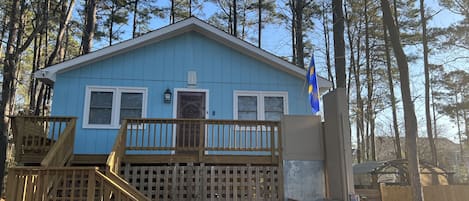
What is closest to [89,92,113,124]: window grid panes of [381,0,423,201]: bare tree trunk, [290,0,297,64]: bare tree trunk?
[381,0,423,201]: bare tree trunk

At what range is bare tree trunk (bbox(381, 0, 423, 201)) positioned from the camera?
380 inches

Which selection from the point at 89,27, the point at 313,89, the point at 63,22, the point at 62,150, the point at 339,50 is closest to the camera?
the point at 62,150

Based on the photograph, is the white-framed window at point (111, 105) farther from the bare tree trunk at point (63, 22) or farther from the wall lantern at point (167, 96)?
the bare tree trunk at point (63, 22)

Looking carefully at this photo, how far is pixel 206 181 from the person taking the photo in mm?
7750

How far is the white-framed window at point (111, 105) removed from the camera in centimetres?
917

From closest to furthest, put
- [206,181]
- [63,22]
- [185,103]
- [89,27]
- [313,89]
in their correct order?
1. [206,181]
2. [313,89]
3. [185,103]
4. [63,22]
5. [89,27]

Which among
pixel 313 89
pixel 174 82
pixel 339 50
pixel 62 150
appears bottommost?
pixel 62 150

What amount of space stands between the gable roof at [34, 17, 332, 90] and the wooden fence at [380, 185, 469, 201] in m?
4.88

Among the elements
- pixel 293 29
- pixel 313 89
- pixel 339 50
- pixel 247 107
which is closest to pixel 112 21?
pixel 293 29

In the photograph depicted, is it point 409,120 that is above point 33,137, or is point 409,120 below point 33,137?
above

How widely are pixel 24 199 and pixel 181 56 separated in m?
5.32

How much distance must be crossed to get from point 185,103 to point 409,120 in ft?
19.6

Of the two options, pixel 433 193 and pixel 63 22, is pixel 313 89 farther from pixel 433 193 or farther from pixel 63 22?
pixel 63 22

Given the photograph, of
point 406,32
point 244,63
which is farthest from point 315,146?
point 406,32
